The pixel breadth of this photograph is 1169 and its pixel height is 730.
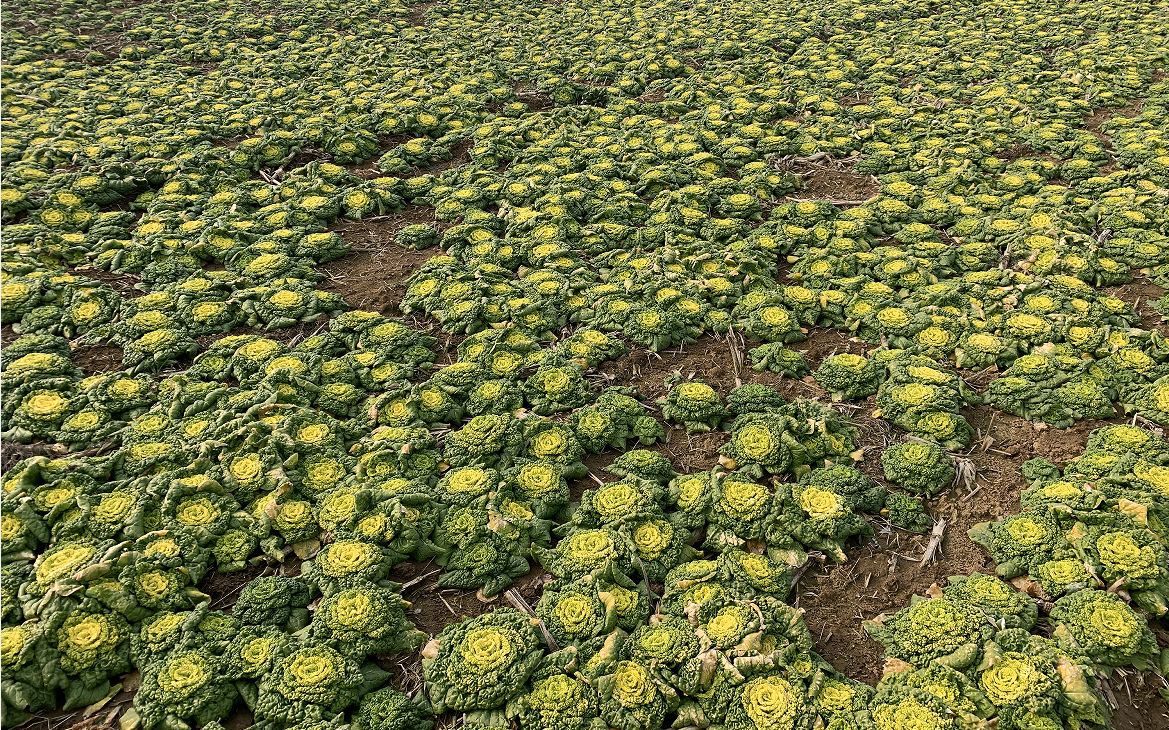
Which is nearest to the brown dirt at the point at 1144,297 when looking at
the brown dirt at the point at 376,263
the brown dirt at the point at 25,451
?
the brown dirt at the point at 376,263

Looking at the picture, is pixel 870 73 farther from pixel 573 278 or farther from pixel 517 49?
pixel 573 278

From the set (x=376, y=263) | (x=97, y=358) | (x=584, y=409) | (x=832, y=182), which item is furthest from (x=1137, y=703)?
(x=97, y=358)

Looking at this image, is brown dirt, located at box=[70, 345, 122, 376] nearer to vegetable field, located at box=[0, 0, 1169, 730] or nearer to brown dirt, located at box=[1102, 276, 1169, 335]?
vegetable field, located at box=[0, 0, 1169, 730]

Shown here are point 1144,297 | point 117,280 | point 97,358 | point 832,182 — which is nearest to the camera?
point 97,358

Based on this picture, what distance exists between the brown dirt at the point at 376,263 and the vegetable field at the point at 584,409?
5 centimetres

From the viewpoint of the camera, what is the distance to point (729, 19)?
13.5m

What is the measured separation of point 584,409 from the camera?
5.07 metres

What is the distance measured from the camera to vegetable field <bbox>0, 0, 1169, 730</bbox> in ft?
11.6

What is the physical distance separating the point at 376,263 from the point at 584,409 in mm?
3013

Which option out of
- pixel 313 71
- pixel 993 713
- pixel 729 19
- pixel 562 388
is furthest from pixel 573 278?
pixel 729 19

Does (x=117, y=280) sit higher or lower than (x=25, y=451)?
higher

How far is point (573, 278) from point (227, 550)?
3.58 metres

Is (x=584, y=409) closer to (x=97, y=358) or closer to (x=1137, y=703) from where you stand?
(x=1137, y=703)

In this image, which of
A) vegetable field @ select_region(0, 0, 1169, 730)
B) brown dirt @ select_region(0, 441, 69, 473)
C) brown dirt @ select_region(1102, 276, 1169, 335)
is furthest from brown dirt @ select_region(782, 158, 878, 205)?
brown dirt @ select_region(0, 441, 69, 473)
